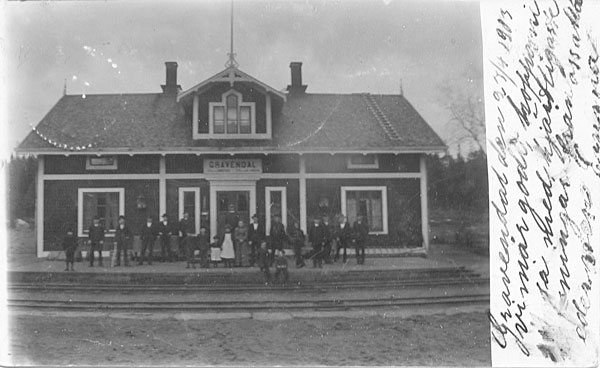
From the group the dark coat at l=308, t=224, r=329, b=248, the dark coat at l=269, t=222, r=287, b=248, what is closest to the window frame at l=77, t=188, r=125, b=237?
the dark coat at l=269, t=222, r=287, b=248

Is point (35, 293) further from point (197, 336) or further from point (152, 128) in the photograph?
point (152, 128)

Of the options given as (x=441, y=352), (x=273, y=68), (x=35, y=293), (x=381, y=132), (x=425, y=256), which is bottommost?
(x=441, y=352)

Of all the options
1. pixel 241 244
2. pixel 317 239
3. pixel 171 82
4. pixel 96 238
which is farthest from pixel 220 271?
pixel 171 82

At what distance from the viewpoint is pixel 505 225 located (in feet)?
11.0

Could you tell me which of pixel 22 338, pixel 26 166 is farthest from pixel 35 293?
pixel 26 166

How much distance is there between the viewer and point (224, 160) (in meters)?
3.33

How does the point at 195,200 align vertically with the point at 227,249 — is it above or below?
above

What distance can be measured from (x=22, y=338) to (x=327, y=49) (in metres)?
2.87

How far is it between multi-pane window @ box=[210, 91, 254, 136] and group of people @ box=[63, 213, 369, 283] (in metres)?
0.61

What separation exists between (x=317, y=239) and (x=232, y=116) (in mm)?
1017

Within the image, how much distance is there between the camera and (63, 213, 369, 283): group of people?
3.28 meters

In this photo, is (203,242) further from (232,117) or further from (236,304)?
(232,117)

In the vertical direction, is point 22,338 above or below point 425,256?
below

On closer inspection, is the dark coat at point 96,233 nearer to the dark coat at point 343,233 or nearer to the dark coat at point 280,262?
the dark coat at point 280,262
